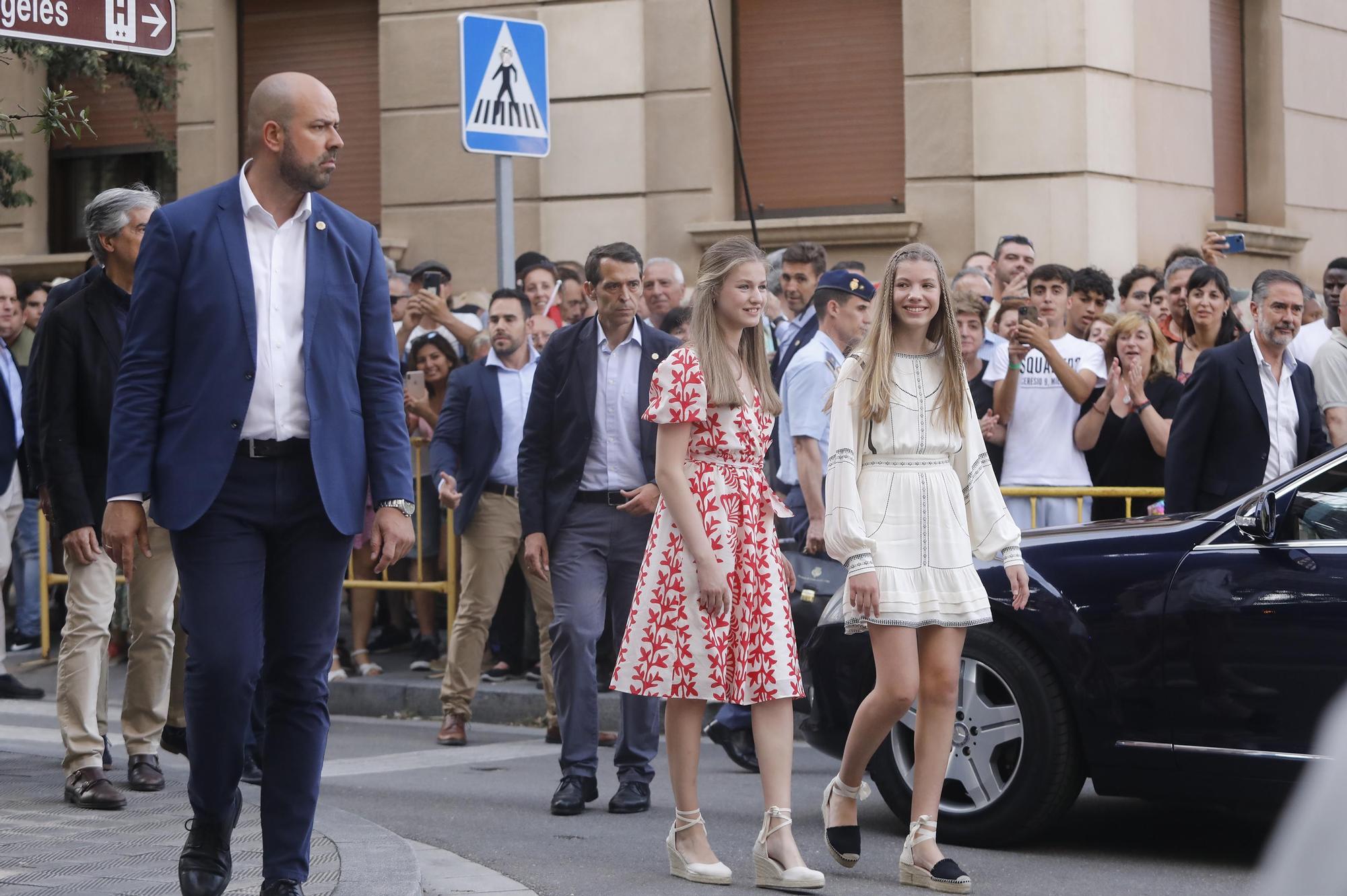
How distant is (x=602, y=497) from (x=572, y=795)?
1178 mm

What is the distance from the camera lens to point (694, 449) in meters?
6.37

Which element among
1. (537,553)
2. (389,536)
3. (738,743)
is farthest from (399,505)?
(738,743)

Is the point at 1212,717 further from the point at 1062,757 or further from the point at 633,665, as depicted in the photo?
the point at 633,665

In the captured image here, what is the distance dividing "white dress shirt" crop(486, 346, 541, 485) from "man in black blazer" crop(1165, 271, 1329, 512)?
11.1 ft

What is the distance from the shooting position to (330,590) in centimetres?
517

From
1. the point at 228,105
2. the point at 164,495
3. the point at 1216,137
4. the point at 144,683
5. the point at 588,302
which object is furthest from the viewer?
the point at 228,105

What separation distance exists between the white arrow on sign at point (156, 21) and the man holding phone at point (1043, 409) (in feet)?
16.5

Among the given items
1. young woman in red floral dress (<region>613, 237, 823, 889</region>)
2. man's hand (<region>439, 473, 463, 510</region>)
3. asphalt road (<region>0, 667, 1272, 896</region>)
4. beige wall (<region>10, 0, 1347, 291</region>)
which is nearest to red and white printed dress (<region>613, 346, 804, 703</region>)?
young woman in red floral dress (<region>613, 237, 823, 889</region>)

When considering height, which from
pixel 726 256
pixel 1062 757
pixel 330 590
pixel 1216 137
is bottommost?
pixel 1062 757

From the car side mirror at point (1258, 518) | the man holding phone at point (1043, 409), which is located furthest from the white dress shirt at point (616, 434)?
the man holding phone at point (1043, 409)

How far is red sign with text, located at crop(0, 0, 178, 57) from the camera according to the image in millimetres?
5801

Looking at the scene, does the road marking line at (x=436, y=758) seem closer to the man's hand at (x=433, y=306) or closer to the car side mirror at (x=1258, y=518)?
the man's hand at (x=433, y=306)

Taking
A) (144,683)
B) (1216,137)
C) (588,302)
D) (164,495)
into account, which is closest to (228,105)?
(588,302)

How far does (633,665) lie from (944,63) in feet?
26.4
